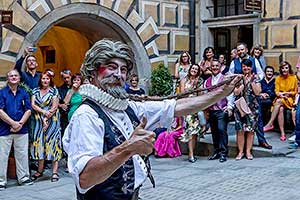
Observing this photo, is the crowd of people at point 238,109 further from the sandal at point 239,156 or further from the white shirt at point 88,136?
the white shirt at point 88,136

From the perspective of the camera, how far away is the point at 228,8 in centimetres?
1013

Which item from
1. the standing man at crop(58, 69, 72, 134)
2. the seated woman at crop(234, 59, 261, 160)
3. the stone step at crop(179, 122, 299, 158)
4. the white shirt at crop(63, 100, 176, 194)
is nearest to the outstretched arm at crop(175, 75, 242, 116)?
the white shirt at crop(63, 100, 176, 194)

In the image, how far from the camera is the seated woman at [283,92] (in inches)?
323

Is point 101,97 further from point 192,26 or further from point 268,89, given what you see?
point 192,26

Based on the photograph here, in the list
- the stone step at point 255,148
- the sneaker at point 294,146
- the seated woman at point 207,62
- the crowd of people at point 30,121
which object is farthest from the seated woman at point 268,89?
the crowd of people at point 30,121

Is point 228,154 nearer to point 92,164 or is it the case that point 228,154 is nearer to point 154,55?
point 154,55

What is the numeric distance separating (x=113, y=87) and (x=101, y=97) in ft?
0.25

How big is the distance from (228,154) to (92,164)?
225 inches

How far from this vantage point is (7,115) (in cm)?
598

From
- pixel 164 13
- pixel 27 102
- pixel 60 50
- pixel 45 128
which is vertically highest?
pixel 164 13

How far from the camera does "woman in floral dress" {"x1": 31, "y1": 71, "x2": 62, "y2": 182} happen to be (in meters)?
6.28

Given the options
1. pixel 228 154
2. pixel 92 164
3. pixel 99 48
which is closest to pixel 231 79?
pixel 99 48

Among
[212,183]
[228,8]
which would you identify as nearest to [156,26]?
[228,8]

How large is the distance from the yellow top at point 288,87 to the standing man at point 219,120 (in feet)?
5.15
